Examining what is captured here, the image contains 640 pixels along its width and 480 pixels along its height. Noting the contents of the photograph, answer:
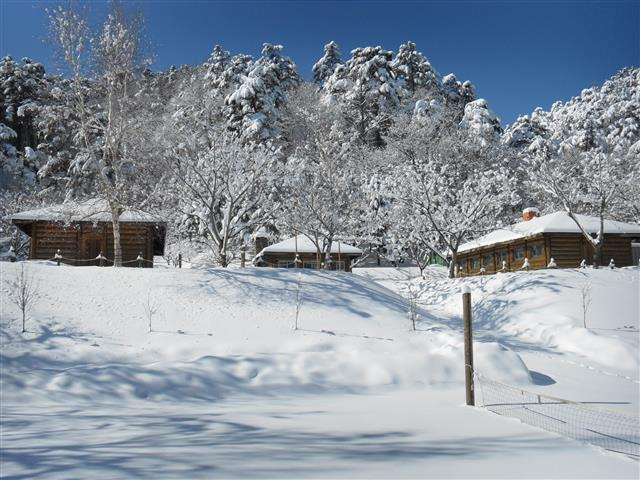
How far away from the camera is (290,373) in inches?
453

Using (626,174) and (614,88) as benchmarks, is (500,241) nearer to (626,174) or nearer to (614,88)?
(626,174)

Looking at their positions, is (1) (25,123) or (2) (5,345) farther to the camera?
(1) (25,123)

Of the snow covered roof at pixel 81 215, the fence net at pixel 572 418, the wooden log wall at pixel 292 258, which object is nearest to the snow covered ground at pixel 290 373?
the fence net at pixel 572 418

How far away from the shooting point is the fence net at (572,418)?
7457 mm

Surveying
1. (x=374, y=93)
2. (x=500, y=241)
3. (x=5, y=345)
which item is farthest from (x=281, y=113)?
(x=5, y=345)

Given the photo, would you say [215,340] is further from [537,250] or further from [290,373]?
[537,250]

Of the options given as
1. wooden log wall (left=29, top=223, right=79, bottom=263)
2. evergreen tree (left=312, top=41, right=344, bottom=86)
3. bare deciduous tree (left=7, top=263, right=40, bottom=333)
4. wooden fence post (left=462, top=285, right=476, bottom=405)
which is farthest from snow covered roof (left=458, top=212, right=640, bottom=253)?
evergreen tree (left=312, top=41, right=344, bottom=86)

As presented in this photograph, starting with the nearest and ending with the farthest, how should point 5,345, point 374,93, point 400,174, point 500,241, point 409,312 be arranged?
point 5,345
point 409,312
point 500,241
point 400,174
point 374,93

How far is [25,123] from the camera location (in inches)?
1881

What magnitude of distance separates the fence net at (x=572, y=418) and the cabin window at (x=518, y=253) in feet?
74.5

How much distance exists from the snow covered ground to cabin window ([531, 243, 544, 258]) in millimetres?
5384

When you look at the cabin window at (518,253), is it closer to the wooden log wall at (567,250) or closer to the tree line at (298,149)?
the wooden log wall at (567,250)

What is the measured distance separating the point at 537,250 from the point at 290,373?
24230mm

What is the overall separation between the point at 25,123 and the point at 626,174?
185 ft
